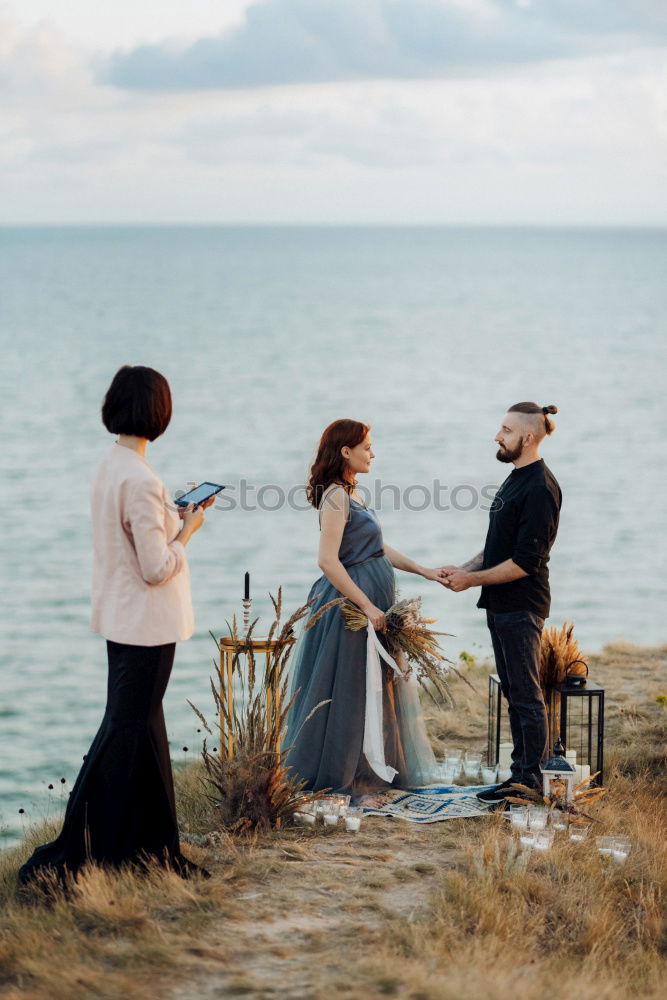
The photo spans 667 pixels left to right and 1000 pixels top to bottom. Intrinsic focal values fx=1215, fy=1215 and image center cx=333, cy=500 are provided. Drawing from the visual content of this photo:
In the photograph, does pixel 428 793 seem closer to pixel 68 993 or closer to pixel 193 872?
pixel 193 872

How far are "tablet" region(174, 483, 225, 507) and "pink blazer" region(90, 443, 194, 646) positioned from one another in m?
0.11

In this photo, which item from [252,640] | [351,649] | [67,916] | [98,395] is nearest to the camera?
[67,916]

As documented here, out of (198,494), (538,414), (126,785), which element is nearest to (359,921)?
(126,785)

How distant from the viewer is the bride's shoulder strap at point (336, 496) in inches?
233

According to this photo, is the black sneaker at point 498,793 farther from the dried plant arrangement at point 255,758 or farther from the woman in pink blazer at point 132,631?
the woman in pink blazer at point 132,631

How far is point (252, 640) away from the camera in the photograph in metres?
5.61

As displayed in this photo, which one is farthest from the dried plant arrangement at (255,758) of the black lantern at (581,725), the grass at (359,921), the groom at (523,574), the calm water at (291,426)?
the calm water at (291,426)

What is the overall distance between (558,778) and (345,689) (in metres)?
1.11

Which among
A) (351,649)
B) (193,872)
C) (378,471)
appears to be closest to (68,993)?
(193,872)

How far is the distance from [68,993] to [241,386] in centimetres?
4607

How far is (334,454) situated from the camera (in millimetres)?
5930

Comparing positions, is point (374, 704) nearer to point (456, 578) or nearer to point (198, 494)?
point (456, 578)

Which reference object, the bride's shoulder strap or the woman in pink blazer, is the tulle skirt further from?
the woman in pink blazer

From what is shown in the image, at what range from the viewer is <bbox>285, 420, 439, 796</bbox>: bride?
593cm
